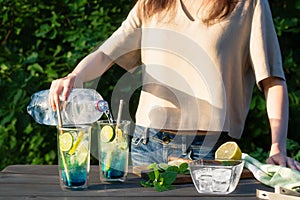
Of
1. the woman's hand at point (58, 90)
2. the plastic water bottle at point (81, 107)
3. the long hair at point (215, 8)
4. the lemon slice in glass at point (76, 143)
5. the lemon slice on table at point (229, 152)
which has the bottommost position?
the lemon slice on table at point (229, 152)

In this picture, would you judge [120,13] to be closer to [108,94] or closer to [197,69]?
[108,94]

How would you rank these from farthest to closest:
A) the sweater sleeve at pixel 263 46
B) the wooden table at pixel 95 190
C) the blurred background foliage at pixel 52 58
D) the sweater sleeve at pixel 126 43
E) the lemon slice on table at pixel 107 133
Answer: the blurred background foliage at pixel 52 58 → the sweater sleeve at pixel 126 43 → the sweater sleeve at pixel 263 46 → the lemon slice on table at pixel 107 133 → the wooden table at pixel 95 190

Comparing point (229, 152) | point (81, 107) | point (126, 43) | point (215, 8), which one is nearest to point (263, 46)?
point (215, 8)

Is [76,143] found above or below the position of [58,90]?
below

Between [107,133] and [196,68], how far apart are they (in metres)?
0.47

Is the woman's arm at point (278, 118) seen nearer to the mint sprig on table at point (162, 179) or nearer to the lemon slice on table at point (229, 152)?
the lemon slice on table at point (229, 152)

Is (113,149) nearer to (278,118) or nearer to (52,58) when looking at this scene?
(278,118)

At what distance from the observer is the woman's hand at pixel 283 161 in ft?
6.63

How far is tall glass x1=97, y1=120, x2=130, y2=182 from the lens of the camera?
195 cm

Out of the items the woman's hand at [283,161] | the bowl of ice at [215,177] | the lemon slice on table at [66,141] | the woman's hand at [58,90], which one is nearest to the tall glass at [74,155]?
the lemon slice on table at [66,141]

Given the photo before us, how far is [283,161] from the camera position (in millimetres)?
2045

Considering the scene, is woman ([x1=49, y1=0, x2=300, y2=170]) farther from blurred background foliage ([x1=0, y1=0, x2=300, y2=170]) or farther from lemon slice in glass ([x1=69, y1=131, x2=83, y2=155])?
blurred background foliage ([x1=0, y1=0, x2=300, y2=170])

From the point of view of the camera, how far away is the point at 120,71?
375 centimetres

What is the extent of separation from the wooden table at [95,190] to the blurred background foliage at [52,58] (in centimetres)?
152
